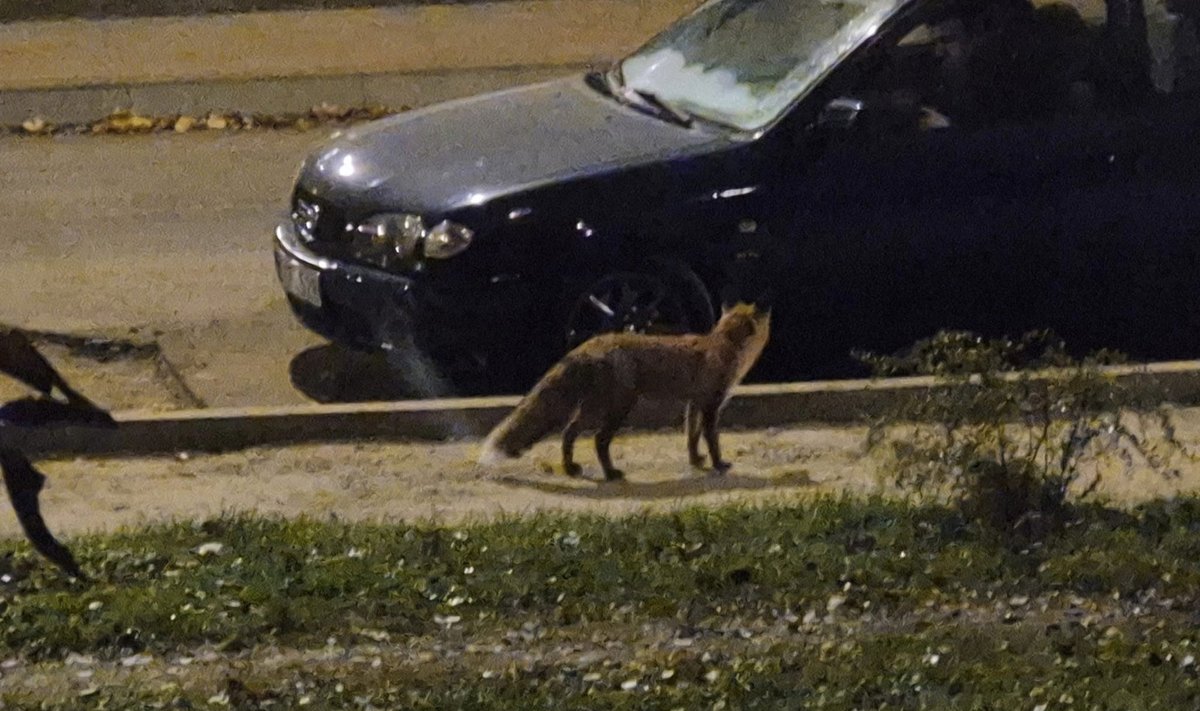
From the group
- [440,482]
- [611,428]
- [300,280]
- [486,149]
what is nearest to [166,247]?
[300,280]

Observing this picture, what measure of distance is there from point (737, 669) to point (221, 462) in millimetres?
2431

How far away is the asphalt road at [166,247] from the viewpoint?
760 cm

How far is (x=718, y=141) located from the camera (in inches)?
255

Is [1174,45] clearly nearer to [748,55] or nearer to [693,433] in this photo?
[748,55]

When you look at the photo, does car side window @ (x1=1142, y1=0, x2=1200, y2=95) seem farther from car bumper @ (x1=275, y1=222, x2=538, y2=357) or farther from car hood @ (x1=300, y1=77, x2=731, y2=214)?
car bumper @ (x1=275, y1=222, x2=538, y2=357)

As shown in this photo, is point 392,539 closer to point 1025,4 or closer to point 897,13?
point 897,13

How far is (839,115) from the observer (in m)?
6.38

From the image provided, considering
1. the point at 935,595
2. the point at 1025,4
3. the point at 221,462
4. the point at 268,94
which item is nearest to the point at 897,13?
the point at 1025,4

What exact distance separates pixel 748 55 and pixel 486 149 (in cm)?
113

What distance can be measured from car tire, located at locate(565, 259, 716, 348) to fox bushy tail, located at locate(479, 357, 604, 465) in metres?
0.59

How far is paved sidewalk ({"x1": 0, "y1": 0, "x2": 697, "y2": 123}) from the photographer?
13.0m

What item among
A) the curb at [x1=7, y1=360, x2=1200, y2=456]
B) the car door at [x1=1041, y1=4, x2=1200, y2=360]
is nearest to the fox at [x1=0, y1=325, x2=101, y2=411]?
the curb at [x1=7, y1=360, x2=1200, y2=456]

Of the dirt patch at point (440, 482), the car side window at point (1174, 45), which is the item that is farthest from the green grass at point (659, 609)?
the car side window at point (1174, 45)

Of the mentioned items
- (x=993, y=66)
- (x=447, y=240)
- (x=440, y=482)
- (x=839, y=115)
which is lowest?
(x=440, y=482)
